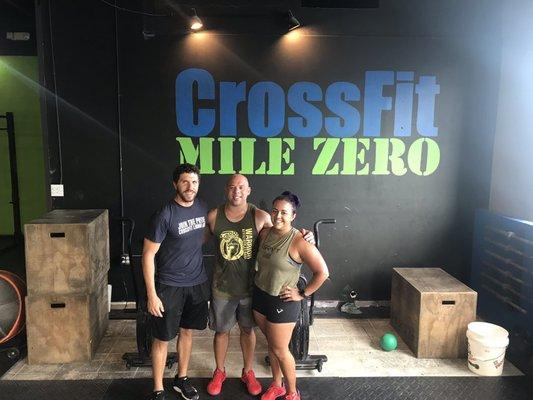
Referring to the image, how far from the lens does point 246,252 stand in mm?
2807

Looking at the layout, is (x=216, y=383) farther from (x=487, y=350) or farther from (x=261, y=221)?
(x=487, y=350)

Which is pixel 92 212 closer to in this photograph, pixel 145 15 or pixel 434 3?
pixel 145 15

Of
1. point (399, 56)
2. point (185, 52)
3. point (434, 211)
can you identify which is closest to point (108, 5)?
point (185, 52)

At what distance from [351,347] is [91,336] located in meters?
2.23

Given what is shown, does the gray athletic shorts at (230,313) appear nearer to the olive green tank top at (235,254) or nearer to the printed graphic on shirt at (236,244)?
the olive green tank top at (235,254)

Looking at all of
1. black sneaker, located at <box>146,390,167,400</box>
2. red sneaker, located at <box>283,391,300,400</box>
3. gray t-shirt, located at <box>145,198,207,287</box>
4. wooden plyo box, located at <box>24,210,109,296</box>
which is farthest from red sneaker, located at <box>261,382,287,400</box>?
wooden plyo box, located at <box>24,210,109,296</box>

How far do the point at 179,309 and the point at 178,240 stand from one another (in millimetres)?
480

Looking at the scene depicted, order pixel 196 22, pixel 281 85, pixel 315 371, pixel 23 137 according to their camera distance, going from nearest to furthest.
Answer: pixel 315 371, pixel 196 22, pixel 281 85, pixel 23 137

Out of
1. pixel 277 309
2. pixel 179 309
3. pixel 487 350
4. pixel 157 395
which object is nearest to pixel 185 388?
pixel 157 395

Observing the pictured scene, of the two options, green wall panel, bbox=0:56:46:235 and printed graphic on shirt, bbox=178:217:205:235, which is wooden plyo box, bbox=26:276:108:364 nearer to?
printed graphic on shirt, bbox=178:217:205:235

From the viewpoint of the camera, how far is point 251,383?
3.01m

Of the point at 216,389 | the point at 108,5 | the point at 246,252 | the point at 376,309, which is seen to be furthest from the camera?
the point at 376,309

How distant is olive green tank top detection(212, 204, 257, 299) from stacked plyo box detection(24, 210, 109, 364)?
1.27 metres

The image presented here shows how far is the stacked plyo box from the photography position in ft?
11.0
